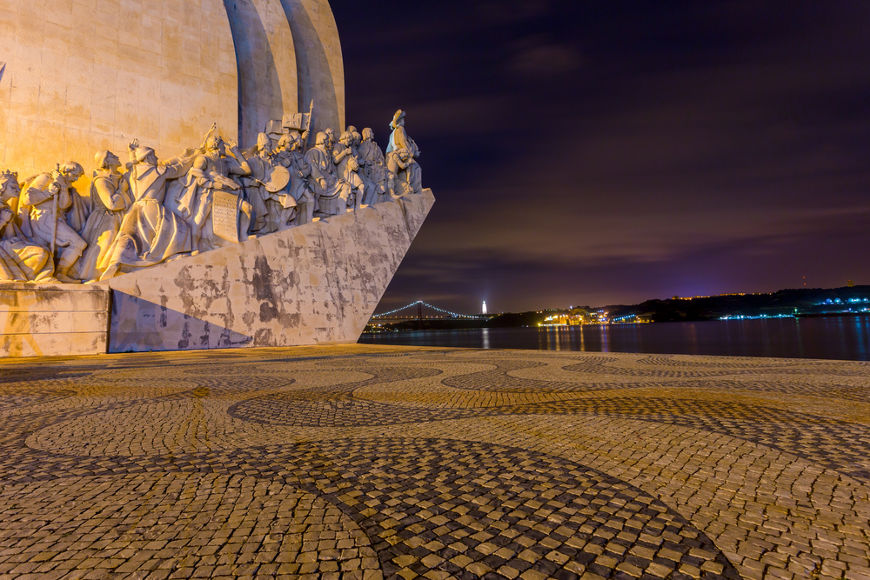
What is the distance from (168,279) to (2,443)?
732 cm

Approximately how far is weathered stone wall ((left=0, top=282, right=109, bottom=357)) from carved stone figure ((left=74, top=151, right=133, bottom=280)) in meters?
1.05

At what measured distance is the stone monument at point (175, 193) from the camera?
8.38 m

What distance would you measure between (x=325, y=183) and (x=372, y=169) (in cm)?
186

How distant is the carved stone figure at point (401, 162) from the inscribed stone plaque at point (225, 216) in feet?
15.5

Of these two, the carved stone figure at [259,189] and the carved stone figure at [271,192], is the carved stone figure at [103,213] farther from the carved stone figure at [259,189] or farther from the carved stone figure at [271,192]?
the carved stone figure at [271,192]

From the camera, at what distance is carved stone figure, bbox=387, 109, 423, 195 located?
1368 centimetres

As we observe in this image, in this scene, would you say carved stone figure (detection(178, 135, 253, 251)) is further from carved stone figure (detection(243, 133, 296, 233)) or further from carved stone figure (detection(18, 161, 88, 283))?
carved stone figure (detection(18, 161, 88, 283))

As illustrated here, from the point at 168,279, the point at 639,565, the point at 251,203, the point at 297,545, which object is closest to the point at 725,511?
the point at 639,565

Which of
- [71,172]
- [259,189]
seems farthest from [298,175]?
[71,172]

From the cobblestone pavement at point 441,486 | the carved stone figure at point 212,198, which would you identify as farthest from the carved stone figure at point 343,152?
the cobblestone pavement at point 441,486

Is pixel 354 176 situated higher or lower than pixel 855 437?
higher

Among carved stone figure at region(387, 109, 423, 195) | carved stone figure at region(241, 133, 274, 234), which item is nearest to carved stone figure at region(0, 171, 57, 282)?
carved stone figure at region(241, 133, 274, 234)

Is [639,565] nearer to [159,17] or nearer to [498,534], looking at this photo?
[498,534]

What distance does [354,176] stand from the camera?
491 inches
